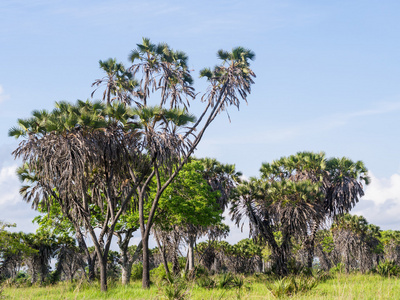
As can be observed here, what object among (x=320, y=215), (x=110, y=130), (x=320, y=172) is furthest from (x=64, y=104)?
(x=320, y=172)

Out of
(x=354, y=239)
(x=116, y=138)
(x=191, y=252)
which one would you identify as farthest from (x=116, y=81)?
(x=354, y=239)

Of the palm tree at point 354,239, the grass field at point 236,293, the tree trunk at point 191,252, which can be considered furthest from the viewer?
the palm tree at point 354,239

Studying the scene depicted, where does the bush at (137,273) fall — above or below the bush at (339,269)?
below

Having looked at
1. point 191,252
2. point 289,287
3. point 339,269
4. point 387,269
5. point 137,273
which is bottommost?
point 137,273

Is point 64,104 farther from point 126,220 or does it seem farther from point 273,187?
point 273,187

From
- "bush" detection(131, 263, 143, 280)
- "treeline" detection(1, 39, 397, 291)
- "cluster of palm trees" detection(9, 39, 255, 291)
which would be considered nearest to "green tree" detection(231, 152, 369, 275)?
"treeline" detection(1, 39, 397, 291)

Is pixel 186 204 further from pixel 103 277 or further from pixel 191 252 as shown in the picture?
pixel 103 277

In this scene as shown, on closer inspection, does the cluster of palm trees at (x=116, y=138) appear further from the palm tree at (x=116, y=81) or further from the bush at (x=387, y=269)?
the bush at (x=387, y=269)

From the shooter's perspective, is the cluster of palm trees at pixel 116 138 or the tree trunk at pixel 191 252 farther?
the tree trunk at pixel 191 252

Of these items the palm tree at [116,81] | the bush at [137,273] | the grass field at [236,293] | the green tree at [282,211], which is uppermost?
the palm tree at [116,81]

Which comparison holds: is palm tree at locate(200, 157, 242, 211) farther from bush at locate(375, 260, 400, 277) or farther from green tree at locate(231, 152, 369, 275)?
bush at locate(375, 260, 400, 277)

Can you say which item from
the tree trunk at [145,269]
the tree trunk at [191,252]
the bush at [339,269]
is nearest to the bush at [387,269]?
the bush at [339,269]

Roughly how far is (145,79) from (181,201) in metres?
9.93

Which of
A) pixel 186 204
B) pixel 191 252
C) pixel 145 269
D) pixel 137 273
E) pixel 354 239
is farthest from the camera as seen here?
pixel 137 273
